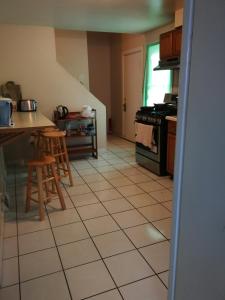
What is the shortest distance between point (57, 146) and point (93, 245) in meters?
1.70

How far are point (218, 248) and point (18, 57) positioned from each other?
13.9ft


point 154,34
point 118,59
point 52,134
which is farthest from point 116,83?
point 52,134

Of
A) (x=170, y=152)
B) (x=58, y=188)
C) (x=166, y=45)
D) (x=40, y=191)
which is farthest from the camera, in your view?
(x=166, y=45)

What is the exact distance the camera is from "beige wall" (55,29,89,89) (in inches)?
201

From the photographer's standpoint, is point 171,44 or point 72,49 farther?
point 72,49

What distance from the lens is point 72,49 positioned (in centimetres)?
518

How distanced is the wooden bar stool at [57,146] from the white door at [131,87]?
2405mm

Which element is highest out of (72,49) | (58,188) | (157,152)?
(72,49)

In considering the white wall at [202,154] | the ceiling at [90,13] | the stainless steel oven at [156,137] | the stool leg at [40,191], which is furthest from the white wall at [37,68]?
the white wall at [202,154]

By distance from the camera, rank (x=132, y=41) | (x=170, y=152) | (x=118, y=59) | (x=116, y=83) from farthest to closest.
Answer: (x=116, y=83) < (x=118, y=59) < (x=132, y=41) < (x=170, y=152)

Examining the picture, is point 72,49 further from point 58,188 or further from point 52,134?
point 58,188

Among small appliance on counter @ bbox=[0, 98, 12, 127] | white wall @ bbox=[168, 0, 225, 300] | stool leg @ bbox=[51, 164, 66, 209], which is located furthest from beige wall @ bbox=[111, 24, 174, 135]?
white wall @ bbox=[168, 0, 225, 300]

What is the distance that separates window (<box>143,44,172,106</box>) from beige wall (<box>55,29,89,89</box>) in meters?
1.40

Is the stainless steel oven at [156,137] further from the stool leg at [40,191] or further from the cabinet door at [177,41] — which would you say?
the stool leg at [40,191]
